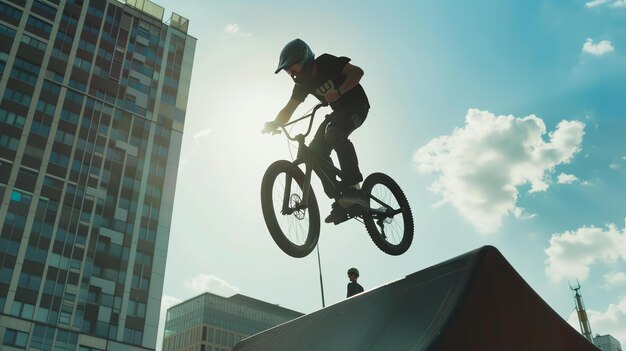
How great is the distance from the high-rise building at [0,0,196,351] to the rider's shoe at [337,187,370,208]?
185 ft

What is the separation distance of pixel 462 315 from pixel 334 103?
3203 millimetres

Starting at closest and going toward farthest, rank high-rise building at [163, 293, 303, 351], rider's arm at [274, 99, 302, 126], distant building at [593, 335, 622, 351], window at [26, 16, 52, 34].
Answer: rider's arm at [274, 99, 302, 126]
window at [26, 16, 52, 34]
high-rise building at [163, 293, 303, 351]
distant building at [593, 335, 622, 351]

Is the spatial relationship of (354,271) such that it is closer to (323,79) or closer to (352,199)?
(352,199)

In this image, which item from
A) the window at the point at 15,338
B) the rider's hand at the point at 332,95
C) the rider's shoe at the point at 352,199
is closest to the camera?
the rider's hand at the point at 332,95

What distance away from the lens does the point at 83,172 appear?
204 feet

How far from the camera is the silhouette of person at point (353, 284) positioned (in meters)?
8.52

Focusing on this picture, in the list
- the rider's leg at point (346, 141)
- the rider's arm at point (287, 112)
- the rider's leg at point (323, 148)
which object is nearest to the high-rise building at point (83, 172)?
the rider's arm at point (287, 112)

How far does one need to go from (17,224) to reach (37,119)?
1306cm

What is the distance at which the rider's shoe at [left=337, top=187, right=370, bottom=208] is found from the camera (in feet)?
19.3

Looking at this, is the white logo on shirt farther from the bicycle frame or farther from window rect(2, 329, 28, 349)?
window rect(2, 329, 28, 349)

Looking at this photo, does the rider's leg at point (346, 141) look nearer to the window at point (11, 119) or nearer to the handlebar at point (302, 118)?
the handlebar at point (302, 118)

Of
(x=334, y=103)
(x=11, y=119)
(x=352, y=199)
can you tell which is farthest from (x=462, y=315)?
(x=11, y=119)

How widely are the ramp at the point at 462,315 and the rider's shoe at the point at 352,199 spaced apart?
4.35 ft

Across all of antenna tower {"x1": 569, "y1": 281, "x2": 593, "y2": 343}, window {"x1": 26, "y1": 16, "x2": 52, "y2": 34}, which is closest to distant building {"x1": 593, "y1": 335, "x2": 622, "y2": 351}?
antenna tower {"x1": 569, "y1": 281, "x2": 593, "y2": 343}
